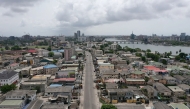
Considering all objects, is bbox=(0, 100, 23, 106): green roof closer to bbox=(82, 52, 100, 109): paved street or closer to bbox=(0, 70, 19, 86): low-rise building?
bbox=(82, 52, 100, 109): paved street

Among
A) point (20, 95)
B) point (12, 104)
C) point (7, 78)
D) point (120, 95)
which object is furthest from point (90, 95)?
point (7, 78)

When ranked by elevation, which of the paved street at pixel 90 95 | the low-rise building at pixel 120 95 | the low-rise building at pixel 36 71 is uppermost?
the low-rise building at pixel 36 71

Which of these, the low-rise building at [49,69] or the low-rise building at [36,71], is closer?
the low-rise building at [36,71]

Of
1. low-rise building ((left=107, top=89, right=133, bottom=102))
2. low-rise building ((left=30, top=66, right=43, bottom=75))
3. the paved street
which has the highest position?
low-rise building ((left=30, top=66, right=43, bottom=75))

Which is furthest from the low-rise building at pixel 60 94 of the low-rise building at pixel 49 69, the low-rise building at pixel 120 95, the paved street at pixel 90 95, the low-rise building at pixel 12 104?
the low-rise building at pixel 49 69

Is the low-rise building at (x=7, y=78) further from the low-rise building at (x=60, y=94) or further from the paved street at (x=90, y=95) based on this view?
the paved street at (x=90, y=95)

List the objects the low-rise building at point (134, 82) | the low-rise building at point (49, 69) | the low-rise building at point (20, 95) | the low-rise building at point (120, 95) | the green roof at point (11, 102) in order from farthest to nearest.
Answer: the low-rise building at point (49, 69) < the low-rise building at point (134, 82) < the low-rise building at point (120, 95) < the low-rise building at point (20, 95) < the green roof at point (11, 102)

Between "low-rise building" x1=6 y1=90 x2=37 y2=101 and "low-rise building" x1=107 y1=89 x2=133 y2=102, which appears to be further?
"low-rise building" x1=107 y1=89 x2=133 y2=102

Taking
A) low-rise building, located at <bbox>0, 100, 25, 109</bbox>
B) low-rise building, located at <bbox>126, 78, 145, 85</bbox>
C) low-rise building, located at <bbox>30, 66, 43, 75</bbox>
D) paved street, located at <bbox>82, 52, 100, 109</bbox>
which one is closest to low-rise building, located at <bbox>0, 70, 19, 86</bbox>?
low-rise building, located at <bbox>30, 66, 43, 75</bbox>

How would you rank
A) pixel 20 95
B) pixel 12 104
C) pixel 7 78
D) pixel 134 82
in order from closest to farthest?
pixel 12 104
pixel 20 95
pixel 7 78
pixel 134 82

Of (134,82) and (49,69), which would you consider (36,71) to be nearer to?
(49,69)

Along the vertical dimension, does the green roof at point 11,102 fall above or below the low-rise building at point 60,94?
below

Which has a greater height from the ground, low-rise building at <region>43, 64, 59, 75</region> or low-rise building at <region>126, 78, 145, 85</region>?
low-rise building at <region>43, 64, 59, 75</region>
